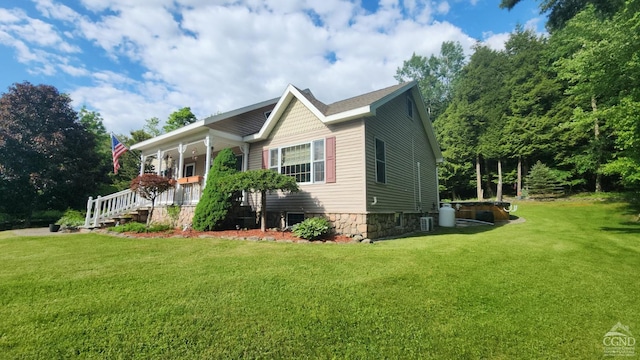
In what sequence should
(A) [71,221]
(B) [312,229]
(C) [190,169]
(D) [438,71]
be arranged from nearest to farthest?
(B) [312,229], (A) [71,221], (C) [190,169], (D) [438,71]

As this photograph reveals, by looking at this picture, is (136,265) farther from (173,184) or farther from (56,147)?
(56,147)

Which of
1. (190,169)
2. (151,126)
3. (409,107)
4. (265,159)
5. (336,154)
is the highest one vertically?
(151,126)

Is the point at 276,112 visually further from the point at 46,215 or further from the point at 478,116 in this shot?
the point at 478,116

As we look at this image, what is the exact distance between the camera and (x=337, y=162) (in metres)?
8.99

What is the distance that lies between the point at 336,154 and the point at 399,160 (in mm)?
3123

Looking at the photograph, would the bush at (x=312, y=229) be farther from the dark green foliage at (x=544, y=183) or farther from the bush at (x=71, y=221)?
the dark green foliage at (x=544, y=183)

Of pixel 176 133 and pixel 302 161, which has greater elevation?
pixel 176 133

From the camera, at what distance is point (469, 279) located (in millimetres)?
4211

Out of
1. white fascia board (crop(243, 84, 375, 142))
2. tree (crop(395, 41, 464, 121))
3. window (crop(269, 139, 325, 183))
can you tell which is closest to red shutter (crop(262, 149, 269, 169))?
window (crop(269, 139, 325, 183))

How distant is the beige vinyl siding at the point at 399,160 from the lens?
351 inches

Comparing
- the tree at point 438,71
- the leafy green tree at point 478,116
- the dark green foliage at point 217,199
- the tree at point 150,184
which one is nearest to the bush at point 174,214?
the tree at point 150,184

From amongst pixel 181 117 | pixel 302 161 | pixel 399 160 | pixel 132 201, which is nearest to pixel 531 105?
pixel 399 160

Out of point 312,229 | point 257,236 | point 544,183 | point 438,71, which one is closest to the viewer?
point 312,229

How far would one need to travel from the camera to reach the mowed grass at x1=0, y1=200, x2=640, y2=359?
2.41 meters
